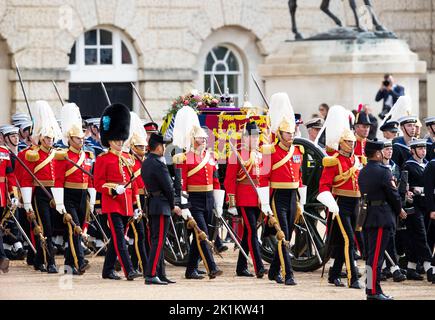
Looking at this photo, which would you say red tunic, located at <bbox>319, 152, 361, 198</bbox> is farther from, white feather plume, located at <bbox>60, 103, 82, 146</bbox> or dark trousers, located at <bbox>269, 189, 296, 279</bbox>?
white feather plume, located at <bbox>60, 103, 82, 146</bbox>

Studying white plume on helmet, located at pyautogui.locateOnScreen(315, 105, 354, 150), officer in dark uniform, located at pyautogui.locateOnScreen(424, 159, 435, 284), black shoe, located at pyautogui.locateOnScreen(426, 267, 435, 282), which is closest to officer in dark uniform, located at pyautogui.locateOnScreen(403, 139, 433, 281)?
black shoe, located at pyautogui.locateOnScreen(426, 267, 435, 282)

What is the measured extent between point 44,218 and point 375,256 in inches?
140

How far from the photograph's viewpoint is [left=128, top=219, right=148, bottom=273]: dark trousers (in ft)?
45.9

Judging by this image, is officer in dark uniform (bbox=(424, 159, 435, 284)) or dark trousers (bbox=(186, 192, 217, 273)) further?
dark trousers (bbox=(186, 192, 217, 273))

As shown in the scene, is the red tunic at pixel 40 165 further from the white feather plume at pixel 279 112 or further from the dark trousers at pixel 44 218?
the white feather plume at pixel 279 112

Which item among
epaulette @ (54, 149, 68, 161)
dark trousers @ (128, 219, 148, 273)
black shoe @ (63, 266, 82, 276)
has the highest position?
epaulette @ (54, 149, 68, 161)

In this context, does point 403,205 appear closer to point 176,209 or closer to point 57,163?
point 176,209

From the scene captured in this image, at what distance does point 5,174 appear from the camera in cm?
1470

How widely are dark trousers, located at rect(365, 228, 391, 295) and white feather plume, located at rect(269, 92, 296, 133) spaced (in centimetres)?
165

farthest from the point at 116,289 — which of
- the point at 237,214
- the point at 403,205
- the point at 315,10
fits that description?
the point at 315,10

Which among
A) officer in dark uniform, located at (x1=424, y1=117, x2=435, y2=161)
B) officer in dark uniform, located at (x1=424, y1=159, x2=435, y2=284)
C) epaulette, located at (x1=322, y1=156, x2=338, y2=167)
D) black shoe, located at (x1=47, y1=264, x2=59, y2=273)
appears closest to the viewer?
epaulette, located at (x1=322, y1=156, x2=338, y2=167)

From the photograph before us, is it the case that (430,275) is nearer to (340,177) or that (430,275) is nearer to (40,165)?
(340,177)

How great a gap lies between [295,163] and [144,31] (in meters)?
11.8

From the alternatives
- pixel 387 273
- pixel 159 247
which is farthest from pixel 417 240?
pixel 159 247
